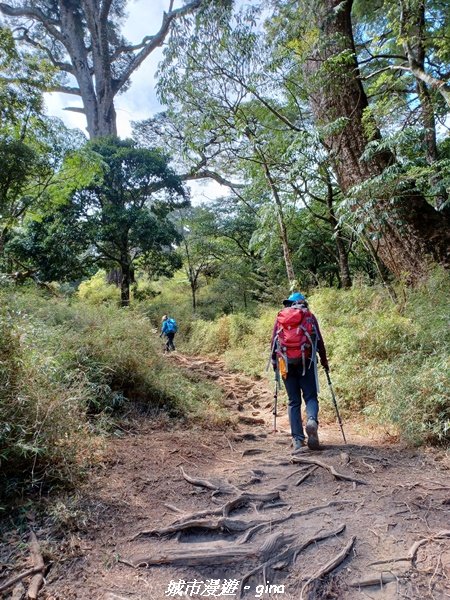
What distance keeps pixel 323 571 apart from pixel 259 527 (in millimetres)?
609

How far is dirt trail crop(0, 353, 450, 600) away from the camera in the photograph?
198 centimetres

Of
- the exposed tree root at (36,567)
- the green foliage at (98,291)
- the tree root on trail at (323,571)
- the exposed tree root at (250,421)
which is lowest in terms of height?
the exposed tree root at (250,421)

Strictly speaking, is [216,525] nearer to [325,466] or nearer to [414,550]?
[414,550]

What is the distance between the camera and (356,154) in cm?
745

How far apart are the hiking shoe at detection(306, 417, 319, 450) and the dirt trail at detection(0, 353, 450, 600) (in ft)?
0.42

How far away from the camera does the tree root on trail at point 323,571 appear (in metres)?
1.91

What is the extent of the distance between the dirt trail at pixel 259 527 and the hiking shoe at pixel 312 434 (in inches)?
5.1

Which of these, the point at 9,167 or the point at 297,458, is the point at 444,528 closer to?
the point at 297,458

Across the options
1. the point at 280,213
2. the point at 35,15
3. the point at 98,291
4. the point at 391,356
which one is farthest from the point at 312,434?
the point at 35,15

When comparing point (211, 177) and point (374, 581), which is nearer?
point (374, 581)

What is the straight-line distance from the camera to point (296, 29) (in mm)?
8023

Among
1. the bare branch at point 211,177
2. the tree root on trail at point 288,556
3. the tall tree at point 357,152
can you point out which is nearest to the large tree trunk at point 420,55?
the tall tree at point 357,152

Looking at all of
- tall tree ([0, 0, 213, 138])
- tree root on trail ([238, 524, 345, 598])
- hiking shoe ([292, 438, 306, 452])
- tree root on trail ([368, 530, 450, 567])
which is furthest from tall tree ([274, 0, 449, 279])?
tall tree ([0, 0, 213, 138])

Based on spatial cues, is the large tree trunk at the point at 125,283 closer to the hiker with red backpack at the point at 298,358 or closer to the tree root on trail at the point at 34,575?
the hiker with red backpack at the point at 298,358
